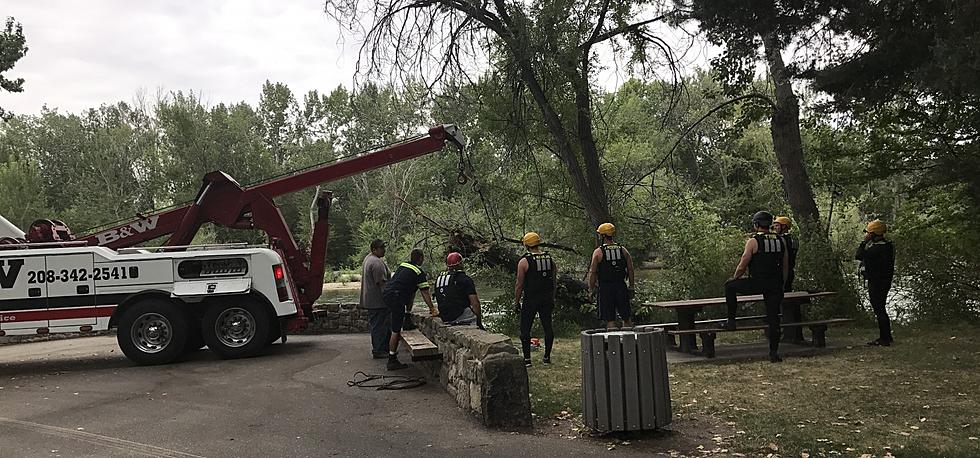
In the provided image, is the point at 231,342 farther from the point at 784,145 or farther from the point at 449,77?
the point at 784,145

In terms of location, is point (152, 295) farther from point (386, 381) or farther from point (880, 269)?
point (880, 269)

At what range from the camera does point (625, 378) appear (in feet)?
19.4

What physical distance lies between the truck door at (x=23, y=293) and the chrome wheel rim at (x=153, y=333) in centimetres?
127

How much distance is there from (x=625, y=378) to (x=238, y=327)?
24.9ft

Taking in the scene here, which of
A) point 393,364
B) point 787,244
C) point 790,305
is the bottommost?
point 393,364

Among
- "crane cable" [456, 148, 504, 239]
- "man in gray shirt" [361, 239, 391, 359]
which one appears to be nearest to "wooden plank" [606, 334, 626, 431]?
"man in gray shirt" [361, 239, 391, 359]

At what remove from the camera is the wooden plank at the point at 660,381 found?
19.7ft

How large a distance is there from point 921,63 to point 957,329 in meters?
6.17

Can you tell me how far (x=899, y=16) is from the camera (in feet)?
23.5

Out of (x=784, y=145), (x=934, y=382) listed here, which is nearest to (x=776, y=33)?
(x=934, y=382)

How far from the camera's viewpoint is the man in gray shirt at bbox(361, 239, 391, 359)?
11.2 m

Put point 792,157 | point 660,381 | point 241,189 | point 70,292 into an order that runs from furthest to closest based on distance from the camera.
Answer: point 792,157 < point 241,189 < point 70,292 < point 660,381

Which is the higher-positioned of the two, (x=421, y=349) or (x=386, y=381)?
(x=421, y=349)

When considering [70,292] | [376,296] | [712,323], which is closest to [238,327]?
[376,296]
